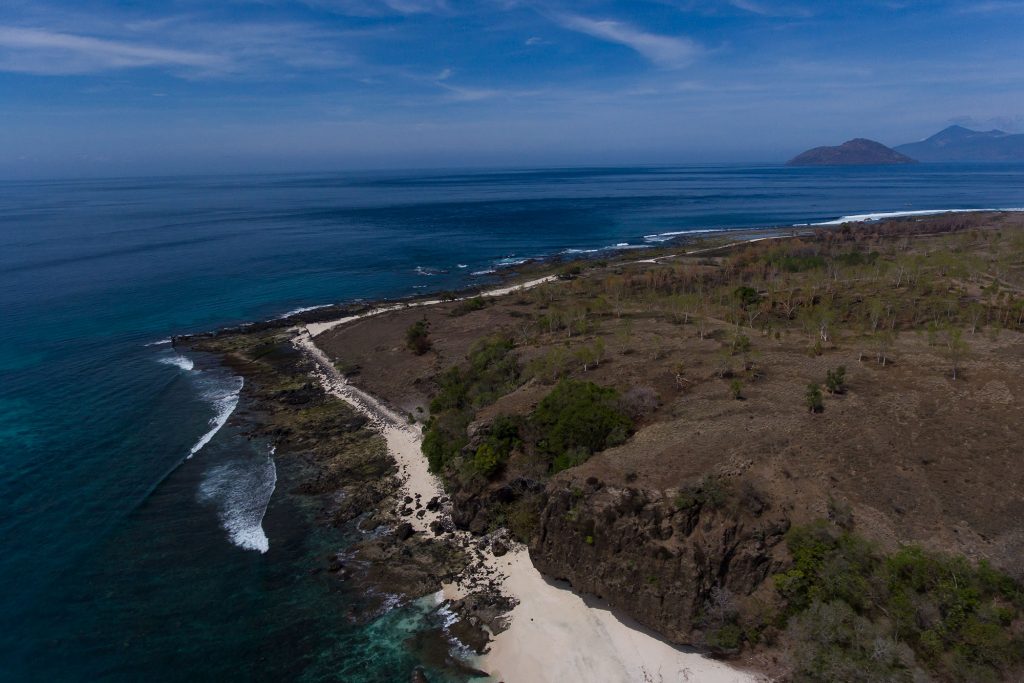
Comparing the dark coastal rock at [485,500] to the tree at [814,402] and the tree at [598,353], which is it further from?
the tree at [814,402]

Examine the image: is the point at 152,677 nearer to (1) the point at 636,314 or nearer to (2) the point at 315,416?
(2) the point at 315,416

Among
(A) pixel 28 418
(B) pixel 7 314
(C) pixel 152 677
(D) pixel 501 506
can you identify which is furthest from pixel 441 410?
(B) pixel 7 314

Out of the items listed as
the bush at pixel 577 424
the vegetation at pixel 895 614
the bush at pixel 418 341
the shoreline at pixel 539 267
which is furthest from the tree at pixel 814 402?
the shoreline at pixel 539 267

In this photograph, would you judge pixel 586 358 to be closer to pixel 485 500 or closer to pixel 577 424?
pixel 577 424

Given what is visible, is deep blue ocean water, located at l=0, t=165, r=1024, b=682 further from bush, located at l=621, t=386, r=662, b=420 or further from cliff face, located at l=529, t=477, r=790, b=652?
bush, located at l=621, t=386, r=662, b=420

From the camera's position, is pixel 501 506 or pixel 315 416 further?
pixel 315 416
